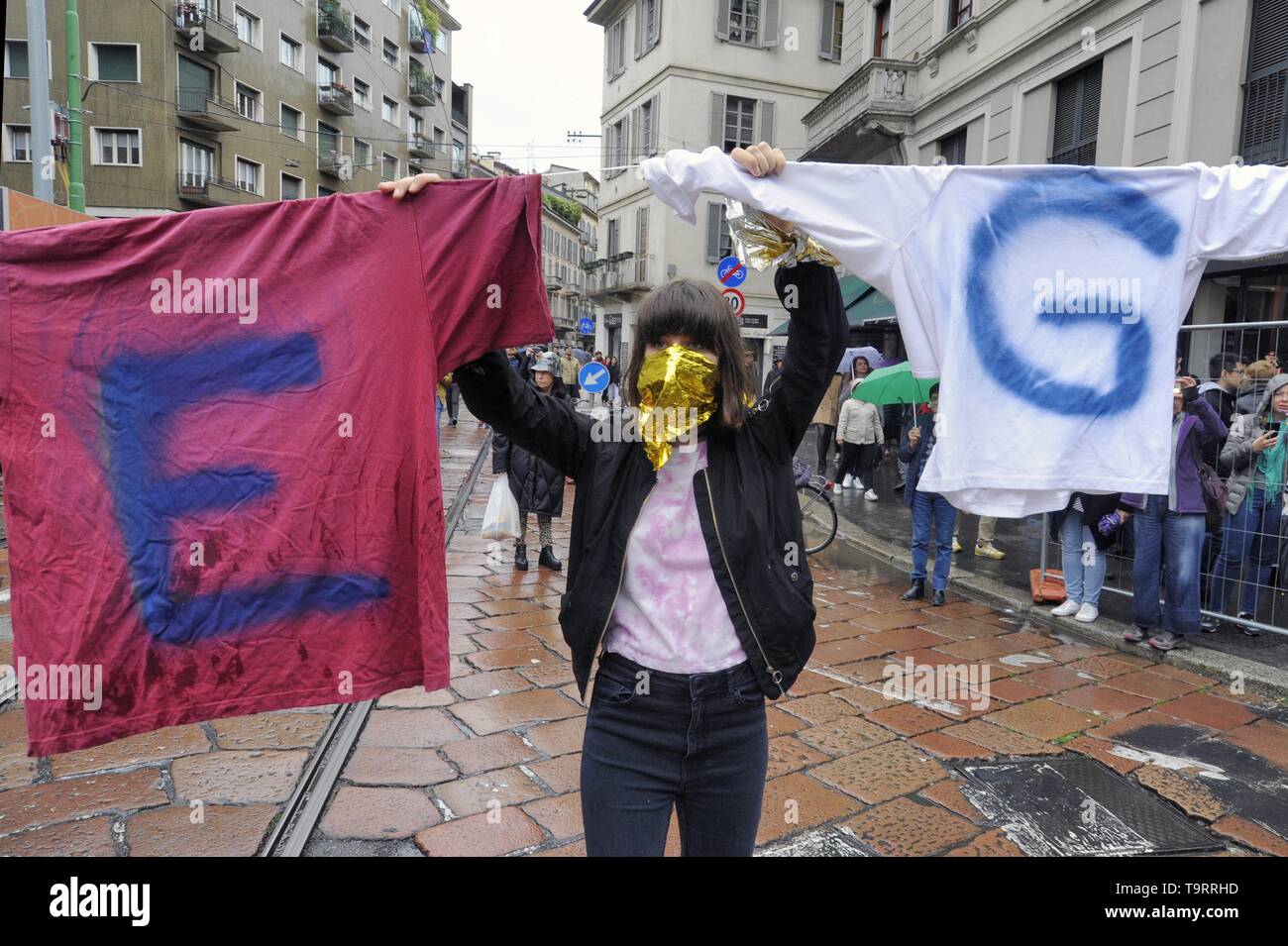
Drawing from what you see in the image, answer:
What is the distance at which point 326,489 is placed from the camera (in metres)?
2.44

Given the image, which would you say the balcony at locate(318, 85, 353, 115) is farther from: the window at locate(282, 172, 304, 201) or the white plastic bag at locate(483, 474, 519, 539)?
the white plastic bag at locate(483, 474, 519, 539)

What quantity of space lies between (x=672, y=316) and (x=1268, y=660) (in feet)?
17.6

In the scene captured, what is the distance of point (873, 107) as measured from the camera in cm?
1711

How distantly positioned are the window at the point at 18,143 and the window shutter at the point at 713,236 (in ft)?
70.2

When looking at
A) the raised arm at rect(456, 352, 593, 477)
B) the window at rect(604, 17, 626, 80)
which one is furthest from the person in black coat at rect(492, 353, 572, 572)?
the window at rect(604, 17, 626, 80)

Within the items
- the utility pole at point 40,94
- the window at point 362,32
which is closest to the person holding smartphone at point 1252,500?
the utility pole at point 40,94

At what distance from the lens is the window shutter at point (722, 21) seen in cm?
2834

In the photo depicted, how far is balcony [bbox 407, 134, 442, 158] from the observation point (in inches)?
1777

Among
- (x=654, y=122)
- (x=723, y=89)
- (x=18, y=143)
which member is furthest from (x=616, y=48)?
(x=18, y=143)

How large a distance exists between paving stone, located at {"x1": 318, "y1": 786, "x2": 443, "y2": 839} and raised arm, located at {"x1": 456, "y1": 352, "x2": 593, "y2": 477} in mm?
1845
